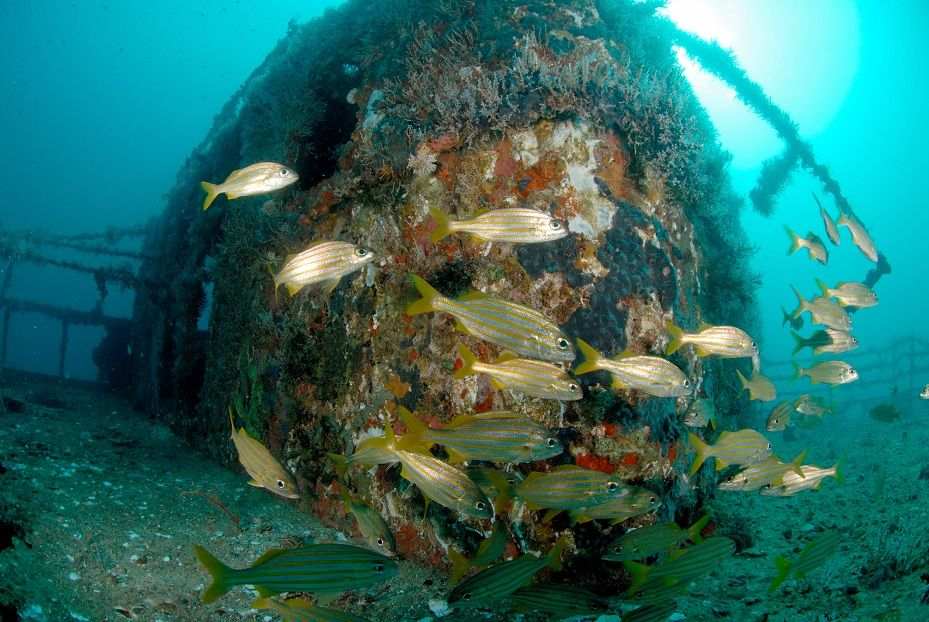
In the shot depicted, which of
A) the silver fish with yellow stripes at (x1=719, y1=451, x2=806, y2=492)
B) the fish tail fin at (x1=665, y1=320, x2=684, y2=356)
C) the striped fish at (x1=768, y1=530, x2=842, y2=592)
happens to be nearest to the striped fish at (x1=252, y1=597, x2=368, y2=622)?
the fish tail fin at (x1=665, y1=320, x2=684, y2=356)

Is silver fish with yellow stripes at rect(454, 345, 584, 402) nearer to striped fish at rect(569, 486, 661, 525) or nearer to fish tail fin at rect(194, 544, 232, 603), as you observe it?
striped fish at rect(569, 486, 661, 525)

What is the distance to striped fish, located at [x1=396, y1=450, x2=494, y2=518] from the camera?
297 cm

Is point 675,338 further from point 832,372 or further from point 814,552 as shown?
point 832,372

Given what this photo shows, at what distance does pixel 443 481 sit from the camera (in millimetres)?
3000

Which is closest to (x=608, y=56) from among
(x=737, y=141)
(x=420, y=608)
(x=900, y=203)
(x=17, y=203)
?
(x=420, y=608)

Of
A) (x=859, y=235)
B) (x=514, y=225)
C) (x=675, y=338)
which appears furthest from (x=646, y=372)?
(x=859, y=235)

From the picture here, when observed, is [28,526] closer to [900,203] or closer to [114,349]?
[114,349]

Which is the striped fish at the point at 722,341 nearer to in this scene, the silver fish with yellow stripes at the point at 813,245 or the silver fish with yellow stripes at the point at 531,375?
the silver fish with yellow stripes at the point at 531,375

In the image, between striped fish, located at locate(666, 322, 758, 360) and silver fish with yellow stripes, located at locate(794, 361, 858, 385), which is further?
silver fish with yellow stripes, located at locate(794, 361, 858, 385)

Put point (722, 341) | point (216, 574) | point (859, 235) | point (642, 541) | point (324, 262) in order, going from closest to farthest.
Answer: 1. point (216, 574)
2. point (642, 541)
3. point (324, 262)
4. point (722, 341)
5. point (859, 235)

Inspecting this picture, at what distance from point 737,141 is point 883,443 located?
16629cm

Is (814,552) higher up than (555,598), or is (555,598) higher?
(814,552)

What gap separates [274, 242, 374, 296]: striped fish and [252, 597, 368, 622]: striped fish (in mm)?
2124

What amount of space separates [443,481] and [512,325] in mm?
1082
